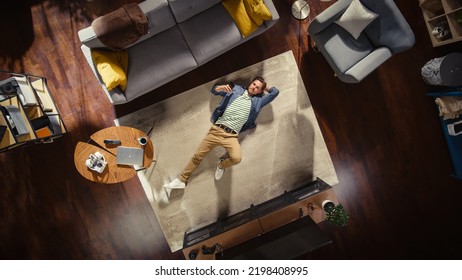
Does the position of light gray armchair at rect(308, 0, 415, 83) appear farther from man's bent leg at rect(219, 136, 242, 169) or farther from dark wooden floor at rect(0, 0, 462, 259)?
man's bent leg at rect(219, 136, 242, 169)

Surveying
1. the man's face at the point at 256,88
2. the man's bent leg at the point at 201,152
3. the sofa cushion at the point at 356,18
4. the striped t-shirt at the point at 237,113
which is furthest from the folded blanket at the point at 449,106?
the man's bent leg at the point at 201,152

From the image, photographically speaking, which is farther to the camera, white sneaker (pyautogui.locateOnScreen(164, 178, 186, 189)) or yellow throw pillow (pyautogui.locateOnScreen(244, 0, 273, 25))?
white sneaker (pyautogui.locateOnScreen(164, 178, 186, 189))

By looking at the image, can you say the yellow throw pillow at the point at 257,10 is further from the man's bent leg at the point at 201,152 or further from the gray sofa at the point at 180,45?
the man's bent leg at the point at 201,152

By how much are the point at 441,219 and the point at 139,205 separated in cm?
410

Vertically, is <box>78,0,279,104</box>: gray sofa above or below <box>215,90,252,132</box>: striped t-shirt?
above

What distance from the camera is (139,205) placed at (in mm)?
4109

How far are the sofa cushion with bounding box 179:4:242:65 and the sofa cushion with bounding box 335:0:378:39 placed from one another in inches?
45.7

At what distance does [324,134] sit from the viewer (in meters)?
4.22

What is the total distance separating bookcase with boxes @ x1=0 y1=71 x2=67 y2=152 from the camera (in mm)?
3191

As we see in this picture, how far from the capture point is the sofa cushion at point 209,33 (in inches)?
139

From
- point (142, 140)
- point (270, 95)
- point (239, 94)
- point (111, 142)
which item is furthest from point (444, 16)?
point (111, 142)

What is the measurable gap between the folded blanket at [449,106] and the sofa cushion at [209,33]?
102 inches

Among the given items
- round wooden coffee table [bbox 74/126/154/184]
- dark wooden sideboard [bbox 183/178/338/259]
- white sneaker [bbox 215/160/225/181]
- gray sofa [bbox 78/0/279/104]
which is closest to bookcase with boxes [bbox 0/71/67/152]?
round wooden coffee table [bbox 74/126/154/184]

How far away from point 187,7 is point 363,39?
6.57ft
